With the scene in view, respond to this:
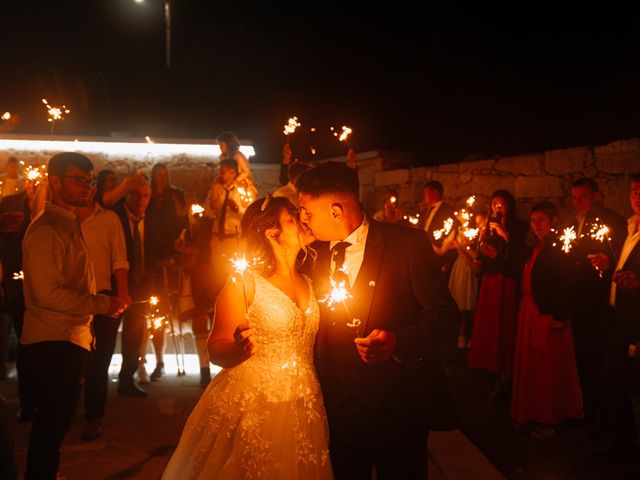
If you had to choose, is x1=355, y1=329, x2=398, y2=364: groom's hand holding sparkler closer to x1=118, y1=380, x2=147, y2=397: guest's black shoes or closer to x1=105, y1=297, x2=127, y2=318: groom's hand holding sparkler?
x1=105, y1=297, x2=127, y2=318: groom's hand holding sparkler

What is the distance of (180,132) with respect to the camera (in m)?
16.8

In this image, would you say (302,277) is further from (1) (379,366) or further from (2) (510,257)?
(2) (510,257)

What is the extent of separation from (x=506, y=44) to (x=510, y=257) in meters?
8.40

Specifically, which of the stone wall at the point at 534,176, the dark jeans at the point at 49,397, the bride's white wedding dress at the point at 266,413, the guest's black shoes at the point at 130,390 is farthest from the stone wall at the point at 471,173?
the dark jeans at the point at 49,397

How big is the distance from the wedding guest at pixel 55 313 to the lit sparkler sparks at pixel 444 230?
194 inches

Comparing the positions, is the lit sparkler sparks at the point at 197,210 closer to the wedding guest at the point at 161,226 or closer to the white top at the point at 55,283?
the wedding guest at the point at 161,226

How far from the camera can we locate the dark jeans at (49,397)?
13.6 ft

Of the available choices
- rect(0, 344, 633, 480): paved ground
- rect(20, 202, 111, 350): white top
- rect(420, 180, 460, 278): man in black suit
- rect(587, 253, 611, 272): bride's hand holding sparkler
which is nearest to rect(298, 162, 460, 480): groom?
rect(20, 202, 111, 350): white top

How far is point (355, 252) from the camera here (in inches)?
130

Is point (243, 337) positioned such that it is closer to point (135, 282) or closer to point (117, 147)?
point (135, 282)

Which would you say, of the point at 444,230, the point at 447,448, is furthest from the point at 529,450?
the point at 444,230

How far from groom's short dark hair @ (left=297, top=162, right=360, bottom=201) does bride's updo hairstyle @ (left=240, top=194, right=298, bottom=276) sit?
0.22 m

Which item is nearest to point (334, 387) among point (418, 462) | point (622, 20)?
point (418, 462)

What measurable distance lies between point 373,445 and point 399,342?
60 centimetres
